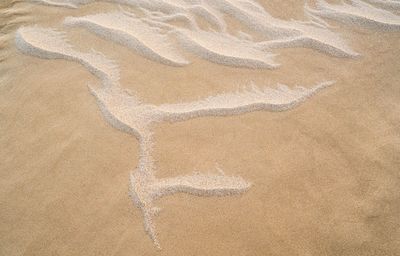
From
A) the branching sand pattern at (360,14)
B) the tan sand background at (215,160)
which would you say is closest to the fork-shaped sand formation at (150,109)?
the tan sand background at (215,160)

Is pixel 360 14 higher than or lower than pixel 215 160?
higher

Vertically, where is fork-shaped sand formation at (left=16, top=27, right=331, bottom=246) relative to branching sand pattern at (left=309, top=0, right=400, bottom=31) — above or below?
below

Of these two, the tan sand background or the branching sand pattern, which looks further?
the branching sand pattern

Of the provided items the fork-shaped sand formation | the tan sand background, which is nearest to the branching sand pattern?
the tan sand background

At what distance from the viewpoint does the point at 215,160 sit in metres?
1.27

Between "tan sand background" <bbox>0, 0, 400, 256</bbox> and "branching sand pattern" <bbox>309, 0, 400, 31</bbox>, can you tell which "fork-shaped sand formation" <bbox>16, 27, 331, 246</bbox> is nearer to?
"tan sand background" <bbox>0, 0, 400, 256</bbox>

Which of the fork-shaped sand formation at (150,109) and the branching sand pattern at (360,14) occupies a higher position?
the branching sand pattern at (360,14)

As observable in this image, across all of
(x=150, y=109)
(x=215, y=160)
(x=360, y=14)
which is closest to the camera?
(x=215, y=160)

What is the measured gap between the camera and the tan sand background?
1111mm

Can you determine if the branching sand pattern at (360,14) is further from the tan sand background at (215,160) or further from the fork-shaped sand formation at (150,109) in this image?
the fork-shaped sand formation at (150,109)

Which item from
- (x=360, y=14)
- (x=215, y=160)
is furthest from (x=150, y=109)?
(x=360, y=14)

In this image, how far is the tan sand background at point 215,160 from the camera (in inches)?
43.8

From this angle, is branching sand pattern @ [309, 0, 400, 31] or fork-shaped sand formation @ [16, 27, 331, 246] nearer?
fork-shaped sand formation @ [16, 27, 331, 246]

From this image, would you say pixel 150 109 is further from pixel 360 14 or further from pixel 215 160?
pixel 360 14
